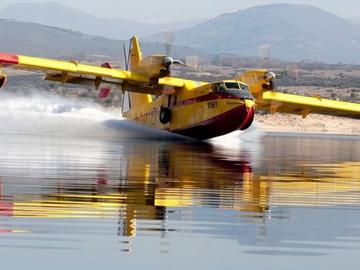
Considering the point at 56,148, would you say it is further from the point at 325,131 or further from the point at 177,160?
the point at 325,131

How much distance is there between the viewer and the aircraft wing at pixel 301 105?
5306 cm

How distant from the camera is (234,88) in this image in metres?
45.5

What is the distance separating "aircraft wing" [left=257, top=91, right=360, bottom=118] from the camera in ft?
174

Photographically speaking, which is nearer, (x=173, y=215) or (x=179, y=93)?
(x=173, y=215)

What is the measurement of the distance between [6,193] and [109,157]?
1309 cm

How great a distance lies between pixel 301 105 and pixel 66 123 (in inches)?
491

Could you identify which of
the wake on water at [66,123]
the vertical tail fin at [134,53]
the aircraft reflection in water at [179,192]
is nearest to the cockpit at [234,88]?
the wake on water at [66,123]

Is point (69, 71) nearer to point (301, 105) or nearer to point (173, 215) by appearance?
point (301, 105)

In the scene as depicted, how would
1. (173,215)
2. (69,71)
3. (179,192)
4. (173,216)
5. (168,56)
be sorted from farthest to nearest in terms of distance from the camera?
(168,56) → (69,71) → (179,192) → (173,215) → (173,216)

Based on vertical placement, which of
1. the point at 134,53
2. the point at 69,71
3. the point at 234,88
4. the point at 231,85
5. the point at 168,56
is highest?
the point at 134,53

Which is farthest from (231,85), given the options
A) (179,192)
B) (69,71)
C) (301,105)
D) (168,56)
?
(179,192)

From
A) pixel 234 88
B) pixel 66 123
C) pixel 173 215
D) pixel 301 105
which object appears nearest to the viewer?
pixel 173 215

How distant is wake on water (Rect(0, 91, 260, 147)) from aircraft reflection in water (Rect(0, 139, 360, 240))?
21.3 metres

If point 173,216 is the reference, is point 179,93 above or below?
above
